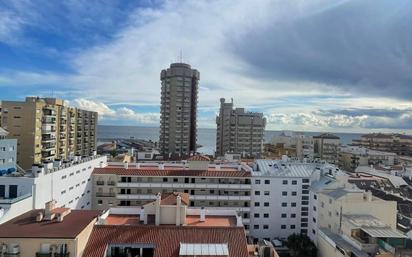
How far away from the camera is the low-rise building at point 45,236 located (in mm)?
24344

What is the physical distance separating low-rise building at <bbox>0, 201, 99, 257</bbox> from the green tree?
95.4ft

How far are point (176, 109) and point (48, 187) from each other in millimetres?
83300

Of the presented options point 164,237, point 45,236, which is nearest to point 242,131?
point 164,237

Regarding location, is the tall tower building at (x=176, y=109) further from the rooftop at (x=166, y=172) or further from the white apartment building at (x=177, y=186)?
the white apartment building at (x=177, y=186)

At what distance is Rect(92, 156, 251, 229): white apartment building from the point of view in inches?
2152

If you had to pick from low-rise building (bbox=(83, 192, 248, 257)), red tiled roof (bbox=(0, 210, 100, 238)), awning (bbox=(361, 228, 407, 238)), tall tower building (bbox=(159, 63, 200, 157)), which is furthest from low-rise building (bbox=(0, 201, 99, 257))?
tall tower building (bbox=(159, 63, 200, 157))

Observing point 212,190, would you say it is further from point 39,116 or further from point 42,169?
point 39,116

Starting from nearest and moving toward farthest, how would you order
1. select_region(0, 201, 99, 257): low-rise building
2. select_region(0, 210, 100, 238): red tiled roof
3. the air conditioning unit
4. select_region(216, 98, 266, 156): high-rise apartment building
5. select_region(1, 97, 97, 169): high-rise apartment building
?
1. the air conditioning unit
2. select_region(0, 201, 99, 257): low-rise building
3. select_region(0, 210, 100, 238): red tiled roof
4. select_region(1, 97, 97, 169): high-rise apartment building
5. select_region(216, 98, 266, 156): high-rise apartment building

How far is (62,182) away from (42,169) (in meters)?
5.11

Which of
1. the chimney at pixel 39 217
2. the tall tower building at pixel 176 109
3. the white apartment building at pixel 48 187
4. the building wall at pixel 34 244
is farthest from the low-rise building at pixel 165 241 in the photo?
the tall tower building at pixel 176 109

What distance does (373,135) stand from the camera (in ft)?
548

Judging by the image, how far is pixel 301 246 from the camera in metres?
48.8

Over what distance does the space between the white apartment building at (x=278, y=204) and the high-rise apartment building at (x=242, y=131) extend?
241 feet

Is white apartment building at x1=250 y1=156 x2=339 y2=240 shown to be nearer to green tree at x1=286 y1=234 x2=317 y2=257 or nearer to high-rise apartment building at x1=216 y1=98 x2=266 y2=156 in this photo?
green tree at x1=286 y1=234 x2=317 y2=257
